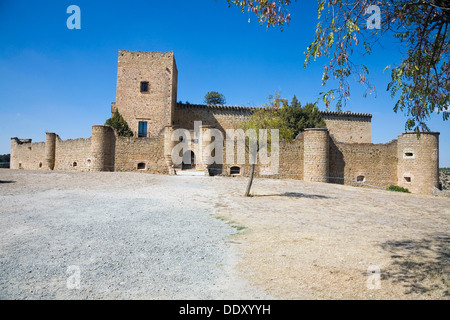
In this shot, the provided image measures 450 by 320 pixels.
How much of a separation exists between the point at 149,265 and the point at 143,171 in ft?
55.0

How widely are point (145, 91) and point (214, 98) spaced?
22.6m

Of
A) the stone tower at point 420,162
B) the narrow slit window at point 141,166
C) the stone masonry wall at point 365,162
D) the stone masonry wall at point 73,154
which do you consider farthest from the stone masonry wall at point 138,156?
the stone tower at point 420,162

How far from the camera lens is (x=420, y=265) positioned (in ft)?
13.1

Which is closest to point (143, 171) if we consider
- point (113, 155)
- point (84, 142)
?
point (113, 155)

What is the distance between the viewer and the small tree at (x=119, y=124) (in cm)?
2412

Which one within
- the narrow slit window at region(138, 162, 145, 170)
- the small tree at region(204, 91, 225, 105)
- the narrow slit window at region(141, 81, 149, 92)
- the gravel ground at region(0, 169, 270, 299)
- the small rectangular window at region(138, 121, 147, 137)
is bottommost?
the gravel ground at region(0, 169, 270, 299)

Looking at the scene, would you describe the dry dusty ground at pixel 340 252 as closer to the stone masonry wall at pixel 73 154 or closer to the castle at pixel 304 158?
the castle at pixel 304 158

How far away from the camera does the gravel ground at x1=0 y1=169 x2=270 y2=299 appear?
3227mm

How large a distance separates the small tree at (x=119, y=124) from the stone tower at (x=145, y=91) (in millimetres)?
849

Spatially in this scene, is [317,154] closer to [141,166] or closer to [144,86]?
[141,166]

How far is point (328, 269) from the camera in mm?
3879

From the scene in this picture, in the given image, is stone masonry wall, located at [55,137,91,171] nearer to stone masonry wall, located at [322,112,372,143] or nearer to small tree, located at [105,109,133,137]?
small tree, located at [105,109,133,137]

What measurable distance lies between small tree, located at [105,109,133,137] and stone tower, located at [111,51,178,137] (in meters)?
0.85

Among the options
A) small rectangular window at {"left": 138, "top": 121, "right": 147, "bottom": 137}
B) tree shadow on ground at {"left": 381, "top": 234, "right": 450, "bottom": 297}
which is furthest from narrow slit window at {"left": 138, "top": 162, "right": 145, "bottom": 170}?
tree shadow on ground at {"left": 381, "top": 234, "right": 450, "bottom": 297}
